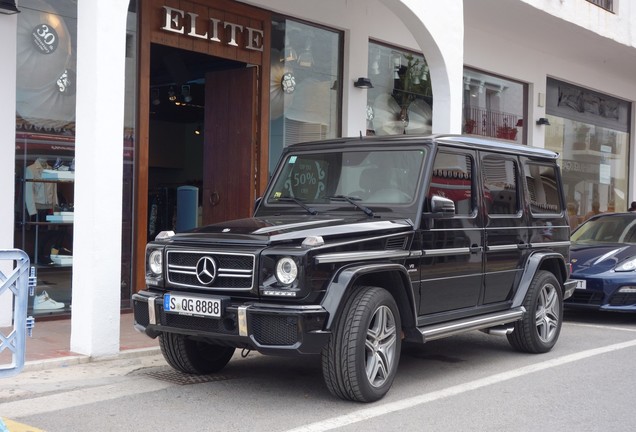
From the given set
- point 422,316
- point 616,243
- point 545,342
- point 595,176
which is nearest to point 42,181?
point 422,316

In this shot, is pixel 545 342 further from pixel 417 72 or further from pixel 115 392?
pixel 417 72

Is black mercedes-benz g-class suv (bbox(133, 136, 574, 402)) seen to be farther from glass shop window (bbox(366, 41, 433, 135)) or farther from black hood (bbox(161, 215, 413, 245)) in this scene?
glass shop window (bbox(366, 41, 433, 135))

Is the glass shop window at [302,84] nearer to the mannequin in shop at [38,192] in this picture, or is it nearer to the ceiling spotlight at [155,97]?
the mannequin in shop at [38,192]

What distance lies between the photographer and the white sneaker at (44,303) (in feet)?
29.3

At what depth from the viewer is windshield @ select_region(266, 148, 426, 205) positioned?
21.1 ft

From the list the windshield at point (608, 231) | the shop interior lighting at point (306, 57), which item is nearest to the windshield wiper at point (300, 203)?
the shop interior lighting at point (306, 57)

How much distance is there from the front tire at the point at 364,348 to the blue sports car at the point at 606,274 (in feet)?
15.8

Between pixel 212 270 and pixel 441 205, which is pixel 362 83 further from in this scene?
pixel 212 270

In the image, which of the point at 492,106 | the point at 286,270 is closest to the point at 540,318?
the point at 286,270

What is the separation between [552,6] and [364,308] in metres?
9.90

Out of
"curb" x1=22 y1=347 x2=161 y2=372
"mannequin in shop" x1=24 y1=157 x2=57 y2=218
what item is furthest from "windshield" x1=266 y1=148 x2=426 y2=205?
"mannequin in shop" x1=24 y1=157 x2=57 y2=218

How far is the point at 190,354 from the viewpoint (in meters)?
6.32

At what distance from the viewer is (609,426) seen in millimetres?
5184

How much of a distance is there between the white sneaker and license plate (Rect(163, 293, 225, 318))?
12.6 ft
